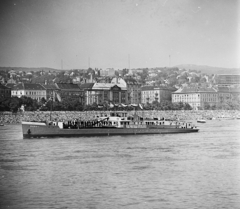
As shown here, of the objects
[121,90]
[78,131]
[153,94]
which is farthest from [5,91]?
[153,94]

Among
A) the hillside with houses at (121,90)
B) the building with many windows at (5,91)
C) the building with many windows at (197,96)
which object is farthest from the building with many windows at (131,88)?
the building with many windows at (5,91)

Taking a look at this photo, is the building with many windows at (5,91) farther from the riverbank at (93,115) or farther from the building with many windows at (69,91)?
the building with many windows at (69,91)

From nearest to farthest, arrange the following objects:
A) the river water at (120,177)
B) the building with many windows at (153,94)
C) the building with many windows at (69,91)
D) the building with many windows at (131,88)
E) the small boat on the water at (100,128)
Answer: the river water at (120,177) → the small boat on the water at (100,128) → the building with many windows at (69,91) → the building with many windows at (131,88) → the building with many windows at (153,94)

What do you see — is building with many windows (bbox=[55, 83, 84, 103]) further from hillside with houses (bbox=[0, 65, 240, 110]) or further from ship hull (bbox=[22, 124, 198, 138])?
ship hull (bbox=[22, 124, 198, 138])

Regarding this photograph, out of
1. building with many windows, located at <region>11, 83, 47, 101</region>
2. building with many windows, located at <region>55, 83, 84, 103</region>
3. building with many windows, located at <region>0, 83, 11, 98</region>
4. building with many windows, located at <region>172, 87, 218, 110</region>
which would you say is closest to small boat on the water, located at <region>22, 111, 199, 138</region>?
building with many windows, located at <region>0, 83, 11, 98</region>

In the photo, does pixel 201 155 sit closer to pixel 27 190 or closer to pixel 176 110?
pixel 27 190

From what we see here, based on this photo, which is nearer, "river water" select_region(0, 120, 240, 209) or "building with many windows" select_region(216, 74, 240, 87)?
"river water" select_region(0, 120, 240, 209)
